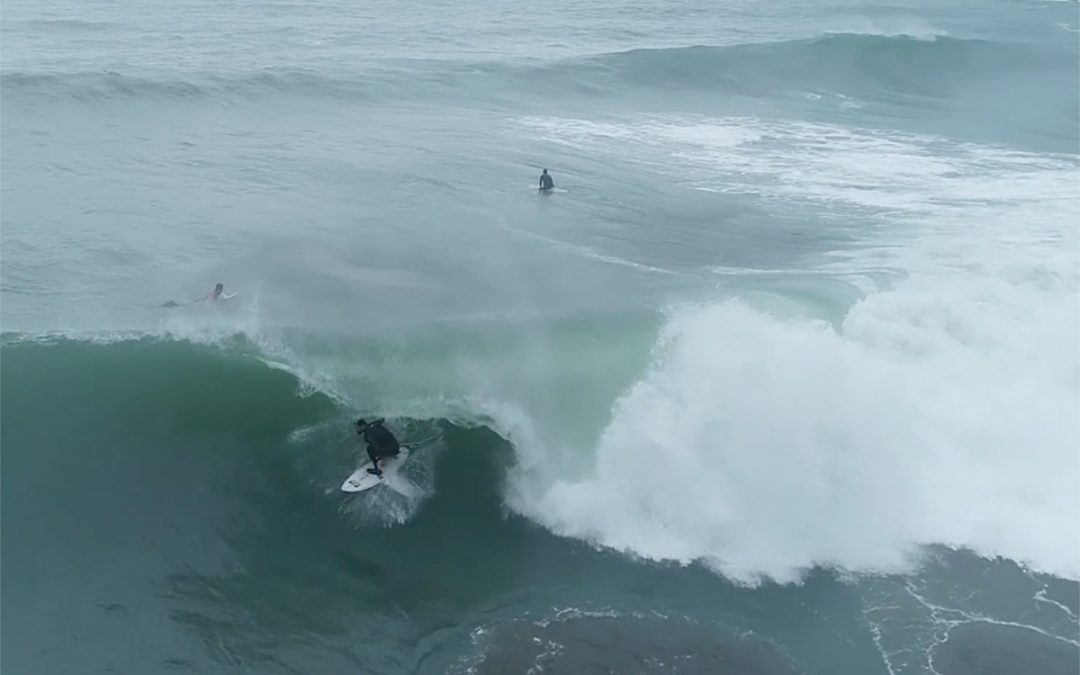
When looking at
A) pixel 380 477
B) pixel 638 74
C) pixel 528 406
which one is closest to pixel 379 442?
pixel 380 477

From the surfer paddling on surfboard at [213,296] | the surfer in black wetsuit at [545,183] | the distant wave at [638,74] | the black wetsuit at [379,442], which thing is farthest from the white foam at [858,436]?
the distant wave at [638,74]

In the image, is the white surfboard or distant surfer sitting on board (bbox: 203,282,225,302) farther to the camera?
distant surfer sitting on board (bbox: 203,282,225,302)

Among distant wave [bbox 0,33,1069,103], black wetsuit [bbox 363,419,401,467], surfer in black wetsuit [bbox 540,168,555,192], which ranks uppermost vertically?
distant wave [bbox 0,33,1069,103]

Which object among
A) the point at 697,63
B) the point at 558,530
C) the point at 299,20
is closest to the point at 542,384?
the point at 558,530

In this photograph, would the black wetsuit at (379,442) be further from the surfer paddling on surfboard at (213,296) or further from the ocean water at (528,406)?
the surfer paddling on surfboard at (213,296)

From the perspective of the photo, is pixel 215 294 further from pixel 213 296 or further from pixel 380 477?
pixel 380 477

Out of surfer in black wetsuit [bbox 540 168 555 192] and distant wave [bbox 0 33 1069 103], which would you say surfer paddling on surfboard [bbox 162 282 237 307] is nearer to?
surfer in black wetsuit [bbox 540 168 555 192]

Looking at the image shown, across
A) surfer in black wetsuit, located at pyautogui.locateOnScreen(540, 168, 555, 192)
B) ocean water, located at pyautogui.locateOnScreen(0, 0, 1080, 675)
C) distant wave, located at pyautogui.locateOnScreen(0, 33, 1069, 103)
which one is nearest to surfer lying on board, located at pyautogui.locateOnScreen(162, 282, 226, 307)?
ocean water, located at pyautogui.locateOnScreen(0, 0, 1080, 675)
